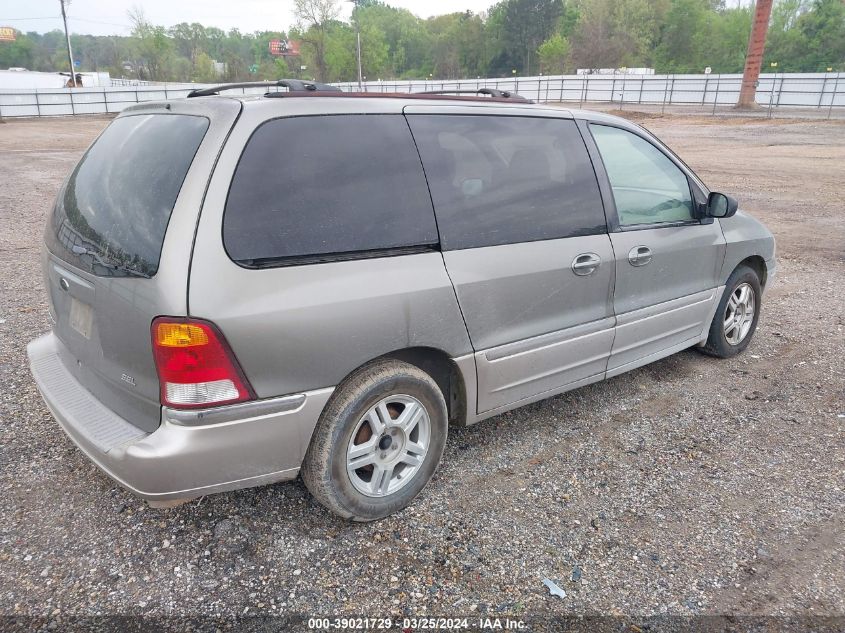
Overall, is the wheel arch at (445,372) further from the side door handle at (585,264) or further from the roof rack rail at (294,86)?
the roof rack rail at (294,86)

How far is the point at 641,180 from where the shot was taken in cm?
387

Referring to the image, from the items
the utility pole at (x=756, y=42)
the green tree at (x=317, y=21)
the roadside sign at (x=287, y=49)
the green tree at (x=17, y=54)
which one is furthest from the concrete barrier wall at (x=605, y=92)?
the green tree at (x=17, y=54)

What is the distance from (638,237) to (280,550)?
253cm

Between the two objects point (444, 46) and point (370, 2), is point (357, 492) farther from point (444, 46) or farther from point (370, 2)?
point (370, 2)

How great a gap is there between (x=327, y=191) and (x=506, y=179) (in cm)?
103

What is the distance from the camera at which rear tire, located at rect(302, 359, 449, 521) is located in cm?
260

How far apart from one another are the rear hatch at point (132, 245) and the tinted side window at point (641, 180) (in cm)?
218

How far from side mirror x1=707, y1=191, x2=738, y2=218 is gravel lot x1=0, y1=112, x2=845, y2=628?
1147 millimetres

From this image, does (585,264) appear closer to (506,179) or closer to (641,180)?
(506,179)

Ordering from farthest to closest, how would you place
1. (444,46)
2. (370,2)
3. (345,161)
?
(370,2)
(444,46)
(345,161)

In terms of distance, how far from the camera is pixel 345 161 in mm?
2627

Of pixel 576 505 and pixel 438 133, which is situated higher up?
pixel 438 133

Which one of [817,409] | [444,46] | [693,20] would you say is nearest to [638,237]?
[817,409]

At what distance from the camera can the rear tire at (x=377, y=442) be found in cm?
260
